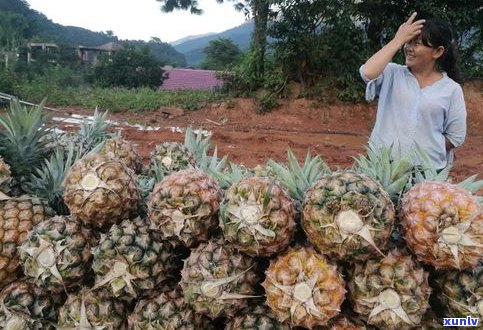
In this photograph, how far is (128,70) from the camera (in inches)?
1357

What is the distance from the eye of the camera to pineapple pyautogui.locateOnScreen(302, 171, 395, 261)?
164 cm

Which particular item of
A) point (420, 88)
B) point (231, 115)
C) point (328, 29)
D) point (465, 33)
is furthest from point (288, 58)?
point (420, 88)

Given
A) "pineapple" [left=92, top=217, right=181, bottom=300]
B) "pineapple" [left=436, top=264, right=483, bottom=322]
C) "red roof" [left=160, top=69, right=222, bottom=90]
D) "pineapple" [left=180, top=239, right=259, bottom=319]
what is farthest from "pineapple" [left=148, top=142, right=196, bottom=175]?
"red roof" [left=160, top=69, right=222, bottom=90]

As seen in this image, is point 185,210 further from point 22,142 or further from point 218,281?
point 22,142

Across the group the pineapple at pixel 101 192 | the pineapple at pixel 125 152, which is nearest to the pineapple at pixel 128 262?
the pineapple at pixel 101 192

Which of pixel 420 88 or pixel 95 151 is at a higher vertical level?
pixel 420 88

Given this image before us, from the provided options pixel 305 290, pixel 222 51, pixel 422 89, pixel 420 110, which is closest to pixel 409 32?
pixel 422 89

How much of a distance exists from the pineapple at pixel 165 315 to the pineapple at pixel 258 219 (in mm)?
384

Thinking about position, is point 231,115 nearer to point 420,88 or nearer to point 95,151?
point 420,88

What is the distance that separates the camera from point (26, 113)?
2.67m

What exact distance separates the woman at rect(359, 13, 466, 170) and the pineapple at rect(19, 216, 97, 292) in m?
2.25

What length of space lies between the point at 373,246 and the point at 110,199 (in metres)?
1.05

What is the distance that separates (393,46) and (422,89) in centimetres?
46

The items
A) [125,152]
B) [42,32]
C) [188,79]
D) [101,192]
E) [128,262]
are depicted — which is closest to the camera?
[128,262]
